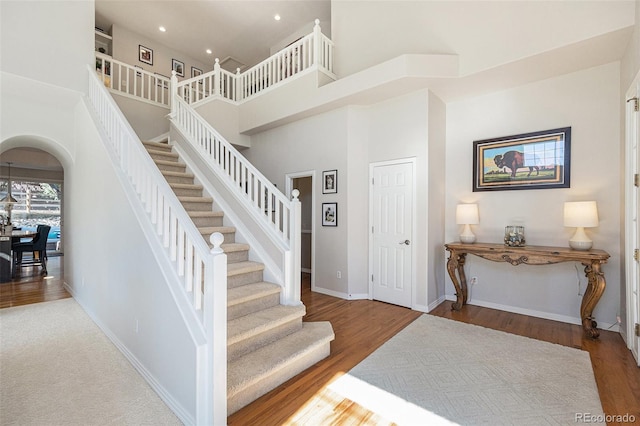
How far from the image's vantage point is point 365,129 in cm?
466

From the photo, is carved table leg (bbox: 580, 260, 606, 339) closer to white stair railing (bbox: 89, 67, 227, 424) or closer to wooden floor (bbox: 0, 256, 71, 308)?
white stair railing (bbox: 89, 67, 227, 424)

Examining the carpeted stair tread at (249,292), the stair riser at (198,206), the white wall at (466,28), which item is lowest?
the carpeted stair tread at (249,292)

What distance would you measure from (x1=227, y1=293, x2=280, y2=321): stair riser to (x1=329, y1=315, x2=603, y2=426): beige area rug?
983 millimetres

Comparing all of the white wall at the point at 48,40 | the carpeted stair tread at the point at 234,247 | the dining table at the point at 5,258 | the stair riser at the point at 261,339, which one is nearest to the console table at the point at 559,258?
the stair riser at the point at 261,339

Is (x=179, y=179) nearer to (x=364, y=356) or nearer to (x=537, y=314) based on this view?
(x=364, y=356)

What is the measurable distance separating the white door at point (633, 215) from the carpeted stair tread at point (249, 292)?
334cm

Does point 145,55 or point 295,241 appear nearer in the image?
point 295,241

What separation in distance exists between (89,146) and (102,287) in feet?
6.35

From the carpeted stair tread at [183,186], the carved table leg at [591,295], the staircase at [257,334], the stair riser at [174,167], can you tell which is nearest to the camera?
the staircase at [257,334]

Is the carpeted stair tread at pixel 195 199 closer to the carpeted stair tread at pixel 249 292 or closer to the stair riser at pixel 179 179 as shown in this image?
the stair riser at pixel 179 179

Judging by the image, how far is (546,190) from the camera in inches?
147

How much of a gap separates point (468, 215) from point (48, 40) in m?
6.18

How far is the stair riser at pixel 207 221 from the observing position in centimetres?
362

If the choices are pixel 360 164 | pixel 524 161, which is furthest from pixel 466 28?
pixel 360 164
